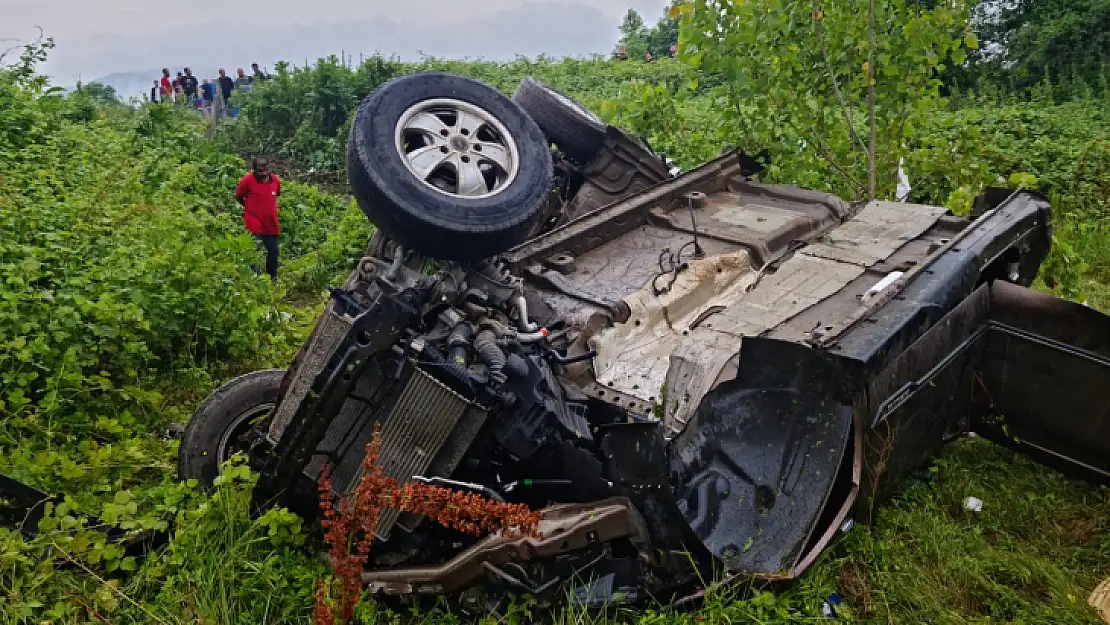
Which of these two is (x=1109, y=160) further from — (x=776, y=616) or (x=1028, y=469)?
(x=776, y=616)

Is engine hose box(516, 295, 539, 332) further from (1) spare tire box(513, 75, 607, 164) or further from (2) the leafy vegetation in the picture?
(1) spare tire box(513, 75, 607, 164)

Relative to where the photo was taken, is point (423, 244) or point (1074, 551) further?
point (423, 244)

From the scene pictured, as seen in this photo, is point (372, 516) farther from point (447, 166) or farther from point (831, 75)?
point (831, 75)

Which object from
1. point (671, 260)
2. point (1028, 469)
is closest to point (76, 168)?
point (671, 260)

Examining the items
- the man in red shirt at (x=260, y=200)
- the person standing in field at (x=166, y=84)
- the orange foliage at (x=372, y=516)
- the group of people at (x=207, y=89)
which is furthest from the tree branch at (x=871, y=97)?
the person standing in field at (x=166, y=84)

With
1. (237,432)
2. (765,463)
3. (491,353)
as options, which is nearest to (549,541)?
(491,353)

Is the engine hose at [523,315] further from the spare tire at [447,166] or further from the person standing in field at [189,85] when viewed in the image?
the person standing in field at [189,85]

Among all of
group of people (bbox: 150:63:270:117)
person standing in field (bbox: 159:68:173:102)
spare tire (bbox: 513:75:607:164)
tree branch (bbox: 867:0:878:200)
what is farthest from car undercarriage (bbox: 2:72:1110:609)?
person standing in field (bbox: 159:68:173:102)

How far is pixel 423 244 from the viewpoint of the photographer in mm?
3971

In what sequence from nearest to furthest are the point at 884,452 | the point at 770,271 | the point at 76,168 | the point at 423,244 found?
the point at 884,452 < the point at 423,244 < the point at 770,271 < the point at 76,168

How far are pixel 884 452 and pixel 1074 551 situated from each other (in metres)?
0.95

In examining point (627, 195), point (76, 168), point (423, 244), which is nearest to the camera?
point (423, 244)

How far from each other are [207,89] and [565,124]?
15831mm

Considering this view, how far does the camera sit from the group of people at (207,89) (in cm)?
1636
